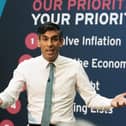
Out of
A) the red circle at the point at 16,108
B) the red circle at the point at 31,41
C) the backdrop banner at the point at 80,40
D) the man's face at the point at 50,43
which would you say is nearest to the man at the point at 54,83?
the man's face at the point at 50,43

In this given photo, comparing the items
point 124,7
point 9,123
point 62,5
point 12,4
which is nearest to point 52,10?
point 62,5

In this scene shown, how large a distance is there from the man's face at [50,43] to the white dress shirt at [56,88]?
4.1 inches

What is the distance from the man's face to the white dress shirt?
0.10 metres

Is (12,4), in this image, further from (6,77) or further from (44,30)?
(44,30)

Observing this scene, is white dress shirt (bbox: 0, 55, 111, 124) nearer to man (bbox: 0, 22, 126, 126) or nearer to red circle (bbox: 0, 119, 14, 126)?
man (bbox: 0, 22, 126, 126)

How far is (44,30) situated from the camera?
2.45 meters

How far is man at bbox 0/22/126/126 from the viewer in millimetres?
2445

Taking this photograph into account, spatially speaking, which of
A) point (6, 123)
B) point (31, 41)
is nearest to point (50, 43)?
point (31, 41)

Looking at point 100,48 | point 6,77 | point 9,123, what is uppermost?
point 100,48

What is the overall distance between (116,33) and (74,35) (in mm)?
380

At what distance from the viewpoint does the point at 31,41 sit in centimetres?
378

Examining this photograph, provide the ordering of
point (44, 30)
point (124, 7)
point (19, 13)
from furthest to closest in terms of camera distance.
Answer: point (19, 13) → point (124, 7) → point (44, 30)

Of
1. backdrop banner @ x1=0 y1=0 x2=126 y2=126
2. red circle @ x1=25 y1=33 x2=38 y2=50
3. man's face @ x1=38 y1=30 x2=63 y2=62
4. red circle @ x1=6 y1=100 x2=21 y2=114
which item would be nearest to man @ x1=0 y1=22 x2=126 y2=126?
man's face @ x1=38 y1=30 x2=63 y2=62

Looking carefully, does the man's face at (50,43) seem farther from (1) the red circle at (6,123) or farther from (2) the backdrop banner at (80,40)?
(1) the red circle at (6,123)
